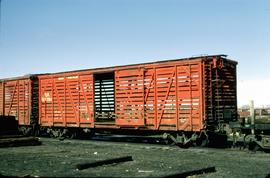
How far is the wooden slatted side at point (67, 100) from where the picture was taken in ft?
64.1

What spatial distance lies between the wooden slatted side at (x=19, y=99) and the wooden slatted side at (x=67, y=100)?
1.26 meters

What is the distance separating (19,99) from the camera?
77.0ft

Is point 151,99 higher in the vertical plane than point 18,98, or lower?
A: lower

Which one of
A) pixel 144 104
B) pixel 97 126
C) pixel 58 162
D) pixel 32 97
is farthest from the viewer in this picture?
pixel 32 97

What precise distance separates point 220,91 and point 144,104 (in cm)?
365

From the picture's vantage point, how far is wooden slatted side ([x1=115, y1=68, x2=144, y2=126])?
56.1 ft

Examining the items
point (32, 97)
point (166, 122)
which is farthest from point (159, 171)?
point (32, 97)

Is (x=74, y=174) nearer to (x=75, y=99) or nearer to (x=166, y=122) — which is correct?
(x=166, y=122)

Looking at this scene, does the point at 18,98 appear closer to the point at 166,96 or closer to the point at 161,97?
the point at 161,97

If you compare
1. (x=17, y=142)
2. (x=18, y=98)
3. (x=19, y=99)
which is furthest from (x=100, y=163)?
(x=18, y=98)

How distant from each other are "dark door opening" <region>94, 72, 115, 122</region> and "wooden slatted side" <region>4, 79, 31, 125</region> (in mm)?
4853

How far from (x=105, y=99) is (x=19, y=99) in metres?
6.48

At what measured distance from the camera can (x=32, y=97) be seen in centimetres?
2266

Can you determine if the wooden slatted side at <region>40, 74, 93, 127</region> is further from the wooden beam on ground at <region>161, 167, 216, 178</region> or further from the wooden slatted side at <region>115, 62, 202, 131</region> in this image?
the wooden beam on ground at <region>161, 167, 216, 178</region>
